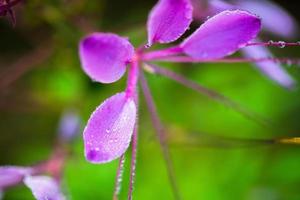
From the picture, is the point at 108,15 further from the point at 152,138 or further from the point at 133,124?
the point at 133,124

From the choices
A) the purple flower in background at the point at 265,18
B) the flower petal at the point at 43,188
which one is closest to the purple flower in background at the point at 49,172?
the flower petal at the point at 43,188

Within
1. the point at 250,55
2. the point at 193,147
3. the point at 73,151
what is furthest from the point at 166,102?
the point at 250,55

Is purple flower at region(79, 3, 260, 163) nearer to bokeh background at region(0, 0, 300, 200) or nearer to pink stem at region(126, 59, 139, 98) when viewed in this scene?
pink stem at region(126, 59, 139, 98)

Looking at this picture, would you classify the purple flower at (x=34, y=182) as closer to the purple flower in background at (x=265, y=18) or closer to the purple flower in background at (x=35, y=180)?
the purple flower in background at (x=35, y=180)

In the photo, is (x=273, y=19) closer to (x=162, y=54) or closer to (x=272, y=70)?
(x=272, y=70)

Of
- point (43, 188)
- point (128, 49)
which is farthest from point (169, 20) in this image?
point (43, 188)
